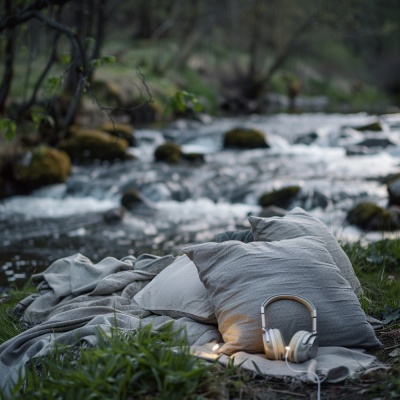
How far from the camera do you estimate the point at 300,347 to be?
3.28m

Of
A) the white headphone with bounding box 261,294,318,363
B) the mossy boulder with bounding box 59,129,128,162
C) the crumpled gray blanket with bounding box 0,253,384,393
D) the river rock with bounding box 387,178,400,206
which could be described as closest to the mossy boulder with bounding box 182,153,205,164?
the mossy boulder with bounding box 59,129,128,162

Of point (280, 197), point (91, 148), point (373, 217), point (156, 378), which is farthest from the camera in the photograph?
point (91, 148)

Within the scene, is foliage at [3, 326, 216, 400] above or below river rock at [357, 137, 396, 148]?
above

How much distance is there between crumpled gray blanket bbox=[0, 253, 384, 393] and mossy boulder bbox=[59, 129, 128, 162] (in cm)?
1001

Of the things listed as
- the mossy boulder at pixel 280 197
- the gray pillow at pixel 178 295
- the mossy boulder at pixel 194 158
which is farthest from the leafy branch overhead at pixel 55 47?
the mossy boulder at pixel 280 197

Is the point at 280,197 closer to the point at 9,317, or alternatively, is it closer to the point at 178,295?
the point at 9,317

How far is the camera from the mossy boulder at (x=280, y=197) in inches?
439

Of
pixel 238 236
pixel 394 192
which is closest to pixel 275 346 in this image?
pixel 238 236

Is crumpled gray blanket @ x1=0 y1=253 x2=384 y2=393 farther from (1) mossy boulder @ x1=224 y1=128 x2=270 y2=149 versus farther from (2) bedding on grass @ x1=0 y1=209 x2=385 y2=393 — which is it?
(1) mossy boulder @ x1=224 y1=128 x2=270 y2=149

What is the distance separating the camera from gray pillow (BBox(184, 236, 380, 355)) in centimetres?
348

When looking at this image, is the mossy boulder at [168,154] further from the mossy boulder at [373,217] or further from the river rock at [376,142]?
the mossy boulder at [373,217]

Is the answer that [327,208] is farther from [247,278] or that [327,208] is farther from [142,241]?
[247,278]

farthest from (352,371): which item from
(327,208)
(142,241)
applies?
(327,208)

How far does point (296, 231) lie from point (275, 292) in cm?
68
